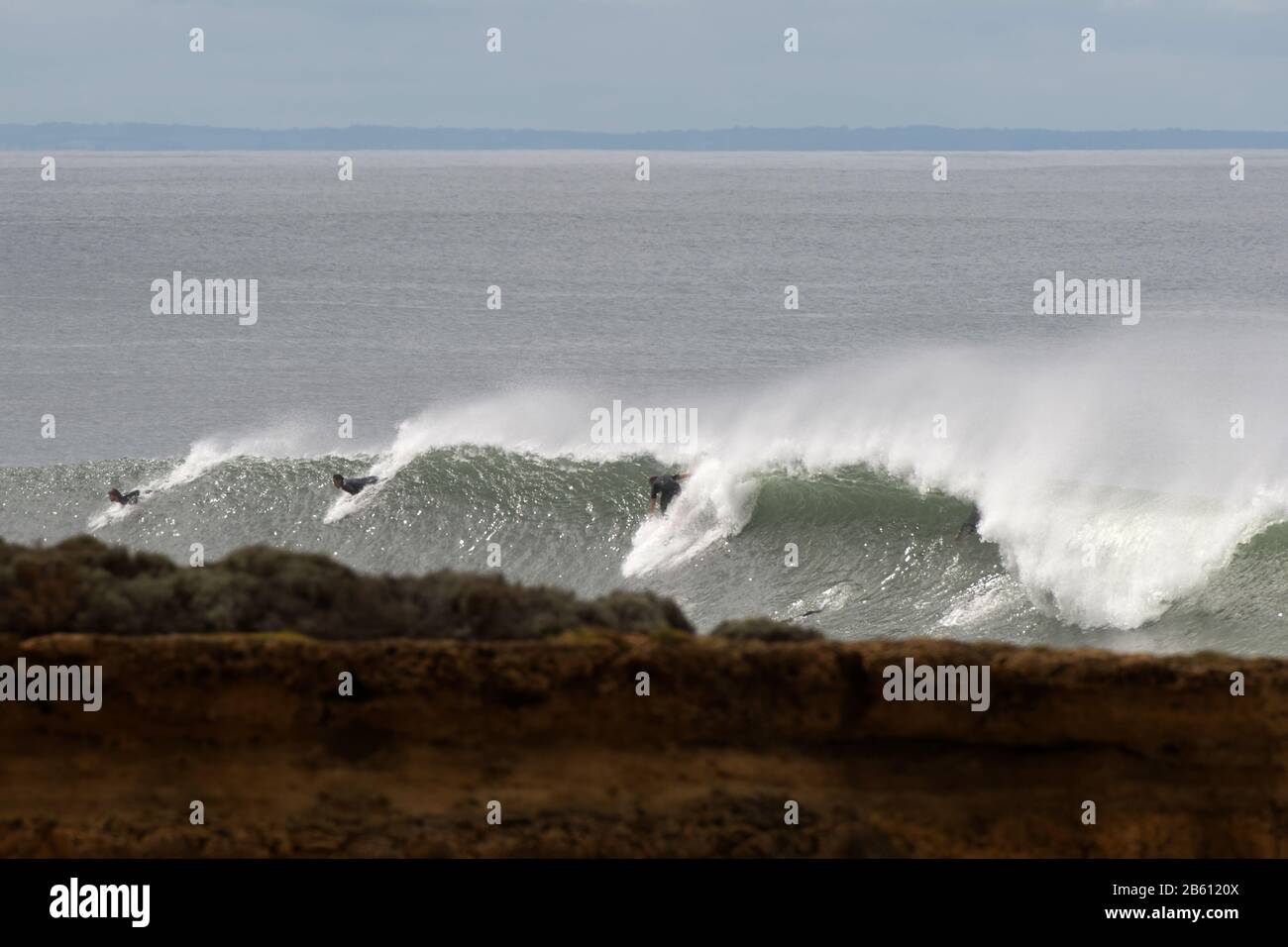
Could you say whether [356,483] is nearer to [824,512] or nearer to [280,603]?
[824,512]

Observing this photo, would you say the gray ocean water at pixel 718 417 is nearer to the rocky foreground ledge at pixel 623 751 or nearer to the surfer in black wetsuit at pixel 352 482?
the surfer in black wetsuit at pixel 352 482

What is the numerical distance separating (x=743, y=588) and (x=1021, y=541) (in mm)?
3790

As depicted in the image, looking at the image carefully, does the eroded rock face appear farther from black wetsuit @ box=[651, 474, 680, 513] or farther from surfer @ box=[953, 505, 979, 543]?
black wetsuit @ box=[651, 474, 680, 513]

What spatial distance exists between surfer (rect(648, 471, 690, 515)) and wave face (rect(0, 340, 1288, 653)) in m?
0.28

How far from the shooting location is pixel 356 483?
27.9 metres

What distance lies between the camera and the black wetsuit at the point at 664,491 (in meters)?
25.5

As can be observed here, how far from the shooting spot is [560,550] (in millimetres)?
24812

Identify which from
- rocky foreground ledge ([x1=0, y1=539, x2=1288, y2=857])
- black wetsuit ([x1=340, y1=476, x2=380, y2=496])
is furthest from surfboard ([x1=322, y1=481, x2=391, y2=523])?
rocky foreground ledge ([x1=0, y1=539, x2=1288, y2=857])

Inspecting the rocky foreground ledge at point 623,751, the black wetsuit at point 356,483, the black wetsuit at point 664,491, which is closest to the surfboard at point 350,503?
the black wetsuit at point 356,483

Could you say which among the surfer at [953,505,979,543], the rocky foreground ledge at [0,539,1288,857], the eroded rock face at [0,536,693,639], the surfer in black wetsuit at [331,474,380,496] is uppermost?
the surfer in black wetsuit at [331,474,380,496]

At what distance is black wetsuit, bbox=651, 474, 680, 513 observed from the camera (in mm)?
25469

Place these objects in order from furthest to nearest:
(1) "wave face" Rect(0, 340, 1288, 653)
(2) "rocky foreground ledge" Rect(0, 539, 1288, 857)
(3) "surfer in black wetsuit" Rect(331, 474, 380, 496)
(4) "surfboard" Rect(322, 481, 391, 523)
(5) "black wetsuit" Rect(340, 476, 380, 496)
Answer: (5) "black wetsuit" Rect(340, 476, 380, 496), (3) "surfer in black wetsuit" Rect(331, 474, 380, 496), (4) "surfboard" Rect(322, 481, 391, 523), (1) "wave face" Rect(0, 340, 1288, 653), (2) "rocky foreground ledge" Rect(0, 539, 1288, 857)

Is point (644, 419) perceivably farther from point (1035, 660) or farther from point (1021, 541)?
point (1035, 660)

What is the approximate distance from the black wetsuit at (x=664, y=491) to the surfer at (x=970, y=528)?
15.3ft
